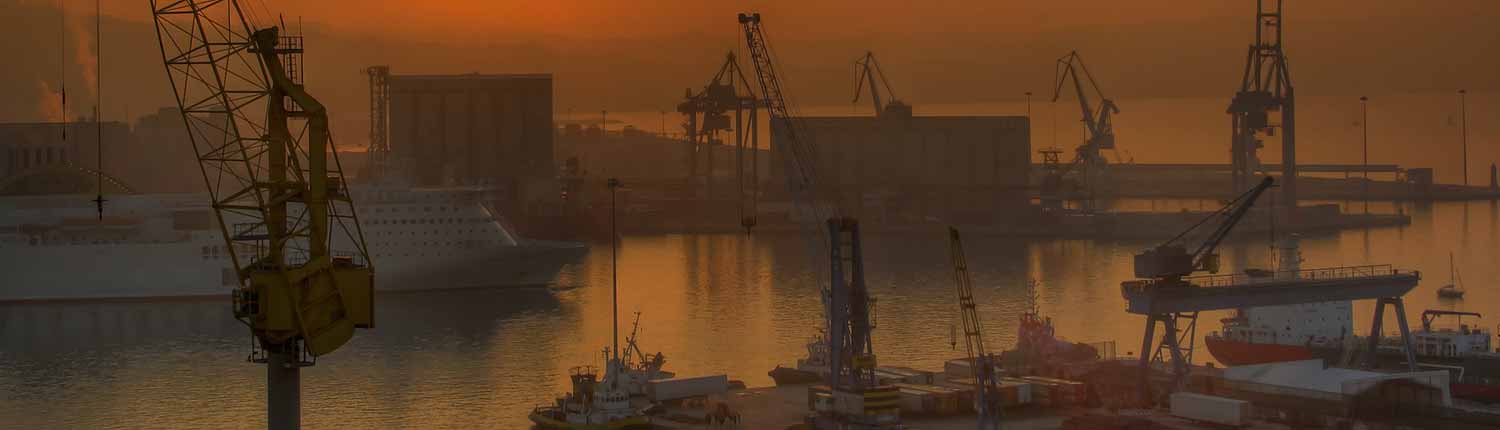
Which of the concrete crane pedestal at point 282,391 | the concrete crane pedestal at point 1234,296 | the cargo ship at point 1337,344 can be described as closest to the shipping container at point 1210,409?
the concrete crane pedestal at point 1234,296

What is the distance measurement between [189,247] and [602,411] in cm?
1655

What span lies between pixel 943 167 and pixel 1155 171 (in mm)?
32241

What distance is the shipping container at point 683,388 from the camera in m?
17.4

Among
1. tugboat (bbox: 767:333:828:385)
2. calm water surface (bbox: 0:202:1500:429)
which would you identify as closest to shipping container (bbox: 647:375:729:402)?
calm water surface (bbox: 0:202:1500:429)

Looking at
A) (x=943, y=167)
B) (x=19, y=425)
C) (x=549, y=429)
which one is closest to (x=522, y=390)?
(x=549, y=429)

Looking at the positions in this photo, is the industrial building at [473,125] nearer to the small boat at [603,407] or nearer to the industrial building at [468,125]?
the industrial building at [468,125]

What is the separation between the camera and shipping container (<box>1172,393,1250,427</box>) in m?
15.4

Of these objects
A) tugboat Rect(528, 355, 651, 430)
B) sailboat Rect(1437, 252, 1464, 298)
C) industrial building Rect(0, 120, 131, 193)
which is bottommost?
tugboat Rect(528, 355, 651, 430)

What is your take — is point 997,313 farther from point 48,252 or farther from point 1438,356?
point 48,252

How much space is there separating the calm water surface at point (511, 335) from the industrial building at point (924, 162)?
53.9 feet

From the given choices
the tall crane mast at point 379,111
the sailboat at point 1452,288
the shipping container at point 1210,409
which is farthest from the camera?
the tall crane mast at point 379,111

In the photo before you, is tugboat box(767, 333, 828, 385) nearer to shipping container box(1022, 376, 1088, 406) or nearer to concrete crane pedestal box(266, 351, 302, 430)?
shipping container box(1022, 376, 1088, 406)

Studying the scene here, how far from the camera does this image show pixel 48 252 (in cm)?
3094

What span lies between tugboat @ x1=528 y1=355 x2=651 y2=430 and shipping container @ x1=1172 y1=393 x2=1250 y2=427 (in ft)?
14.2
